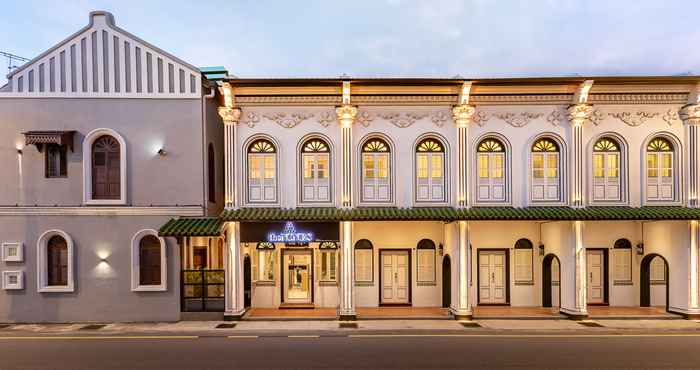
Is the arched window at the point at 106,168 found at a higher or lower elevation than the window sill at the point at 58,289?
higher

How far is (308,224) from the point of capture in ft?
52.4

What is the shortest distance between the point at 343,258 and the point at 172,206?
682cm

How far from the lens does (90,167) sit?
15.8 m

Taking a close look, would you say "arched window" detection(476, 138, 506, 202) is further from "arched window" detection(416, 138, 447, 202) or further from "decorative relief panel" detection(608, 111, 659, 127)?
"decorative relief panel" detection(608, 111, 659, 127)

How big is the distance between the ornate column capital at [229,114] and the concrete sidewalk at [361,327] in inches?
301

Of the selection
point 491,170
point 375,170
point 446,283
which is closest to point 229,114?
point 375,170

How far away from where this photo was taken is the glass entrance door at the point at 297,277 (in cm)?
1802

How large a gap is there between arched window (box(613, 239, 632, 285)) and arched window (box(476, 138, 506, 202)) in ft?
19.9

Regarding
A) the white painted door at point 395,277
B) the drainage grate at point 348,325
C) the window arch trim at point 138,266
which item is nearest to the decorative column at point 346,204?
the drainage grate at point 348,325

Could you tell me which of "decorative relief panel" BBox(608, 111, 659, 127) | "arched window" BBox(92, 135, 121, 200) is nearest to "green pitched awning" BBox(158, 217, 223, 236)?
"arched window" BBox(92, 135, 121, 200)

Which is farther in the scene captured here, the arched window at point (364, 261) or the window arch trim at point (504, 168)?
the arched window at point (364, 261)

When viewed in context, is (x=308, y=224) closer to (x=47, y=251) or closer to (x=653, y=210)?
(x=47, y=251)

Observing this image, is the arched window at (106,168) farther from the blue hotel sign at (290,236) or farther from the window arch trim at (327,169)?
the window arch trim at (327,169)

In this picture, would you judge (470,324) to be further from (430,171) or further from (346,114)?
(346,114)
